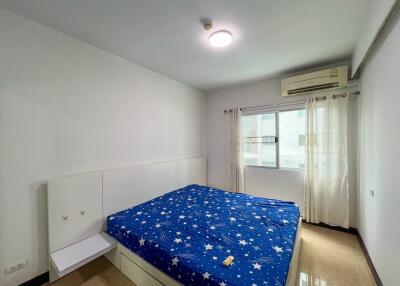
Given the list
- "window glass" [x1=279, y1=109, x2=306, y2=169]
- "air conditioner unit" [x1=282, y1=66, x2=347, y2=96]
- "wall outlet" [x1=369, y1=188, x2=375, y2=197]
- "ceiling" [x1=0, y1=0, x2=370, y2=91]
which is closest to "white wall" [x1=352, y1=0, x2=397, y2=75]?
"ceiling" [x1=0, y1=0, x2=370, y2=91]

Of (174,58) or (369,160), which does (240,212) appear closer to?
(369,160)

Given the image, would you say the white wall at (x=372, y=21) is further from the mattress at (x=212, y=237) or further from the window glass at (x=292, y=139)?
Answer: the mattress at (x=212, y=237)

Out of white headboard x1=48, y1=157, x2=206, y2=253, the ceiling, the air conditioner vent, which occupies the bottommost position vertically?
white headboard x1=48, y1=157, x2=206, y2=253

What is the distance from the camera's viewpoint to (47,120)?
180cm

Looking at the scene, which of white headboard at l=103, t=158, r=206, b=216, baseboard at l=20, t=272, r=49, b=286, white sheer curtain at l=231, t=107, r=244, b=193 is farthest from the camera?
white sheer curtain at l=231, t=107, r=244, b=193

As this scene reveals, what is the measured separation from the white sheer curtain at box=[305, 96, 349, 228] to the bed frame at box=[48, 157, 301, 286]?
38.9 inches

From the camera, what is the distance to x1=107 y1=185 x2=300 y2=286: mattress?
49.3 inches

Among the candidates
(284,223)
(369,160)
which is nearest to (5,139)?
(284,223)

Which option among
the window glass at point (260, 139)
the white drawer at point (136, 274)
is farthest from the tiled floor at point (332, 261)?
the white drawer at point (136, 274)

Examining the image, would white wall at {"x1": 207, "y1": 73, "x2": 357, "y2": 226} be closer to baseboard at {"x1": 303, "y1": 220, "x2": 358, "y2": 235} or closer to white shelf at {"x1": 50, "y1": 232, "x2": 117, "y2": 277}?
baseboard at {"x1": 303, "y1": 220, "x2": 358, "y2": 235}

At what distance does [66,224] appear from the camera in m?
1.84

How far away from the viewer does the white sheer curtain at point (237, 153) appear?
3631 mm

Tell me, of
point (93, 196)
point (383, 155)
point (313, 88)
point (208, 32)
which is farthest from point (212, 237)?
point (313, 88)

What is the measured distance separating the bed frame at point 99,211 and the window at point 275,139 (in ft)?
4.49
